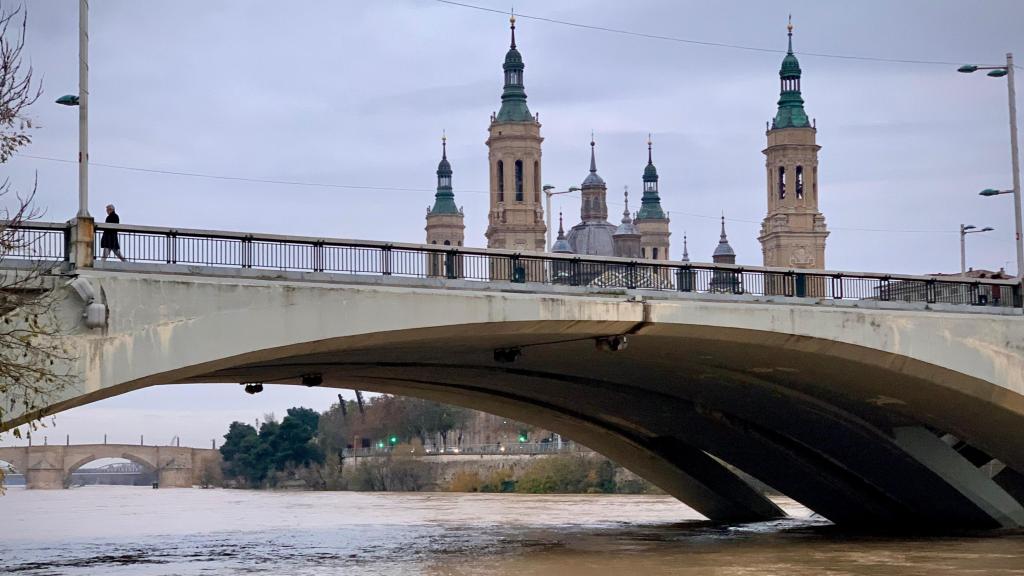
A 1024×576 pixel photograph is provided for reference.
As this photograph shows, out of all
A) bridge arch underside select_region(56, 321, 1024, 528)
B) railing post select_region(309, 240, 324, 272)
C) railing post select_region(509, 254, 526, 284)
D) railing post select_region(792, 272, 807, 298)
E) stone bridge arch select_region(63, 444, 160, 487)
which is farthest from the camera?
stone bridge arch select_region(63, 444, 160, 487)

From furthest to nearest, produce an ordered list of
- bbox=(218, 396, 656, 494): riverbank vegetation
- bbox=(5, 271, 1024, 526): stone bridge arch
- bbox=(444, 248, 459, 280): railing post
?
1. bbox=(218, 396, 656, 494): riverbank vegetation
2. bbox=(444, 248, 459, 280): railing post
3. bbox=(5, 271, 1024, 526): stone bridge arch

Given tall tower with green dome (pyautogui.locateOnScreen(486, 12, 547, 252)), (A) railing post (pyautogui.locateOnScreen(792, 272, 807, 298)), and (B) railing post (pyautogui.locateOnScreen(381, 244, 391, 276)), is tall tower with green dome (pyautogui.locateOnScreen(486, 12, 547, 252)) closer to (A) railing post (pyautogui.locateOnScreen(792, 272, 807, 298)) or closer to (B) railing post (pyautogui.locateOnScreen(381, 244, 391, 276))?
(A) railing post (pyautogui.locateOnScreen(792, 272, 807, 298))

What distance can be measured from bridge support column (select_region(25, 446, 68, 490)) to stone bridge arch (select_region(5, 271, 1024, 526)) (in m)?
105

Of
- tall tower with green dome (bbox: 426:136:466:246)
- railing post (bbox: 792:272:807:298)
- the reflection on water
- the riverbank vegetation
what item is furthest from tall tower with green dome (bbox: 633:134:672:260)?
railing post (bbox: 792:272:807:298)

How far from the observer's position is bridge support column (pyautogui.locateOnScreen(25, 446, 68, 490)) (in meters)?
144

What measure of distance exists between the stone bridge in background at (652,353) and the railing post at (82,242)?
46mm

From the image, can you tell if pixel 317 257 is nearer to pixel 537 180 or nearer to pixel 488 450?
pixel 488 450

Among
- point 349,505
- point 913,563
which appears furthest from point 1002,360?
point 349,505

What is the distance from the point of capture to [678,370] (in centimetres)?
3803

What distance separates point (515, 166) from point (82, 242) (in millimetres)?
129177

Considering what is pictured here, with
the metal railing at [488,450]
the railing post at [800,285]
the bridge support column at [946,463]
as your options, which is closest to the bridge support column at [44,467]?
the metal railing at [488,450]

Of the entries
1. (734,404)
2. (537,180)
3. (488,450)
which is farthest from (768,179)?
(734,404)

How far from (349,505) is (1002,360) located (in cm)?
4343

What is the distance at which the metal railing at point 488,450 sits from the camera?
324 feet
